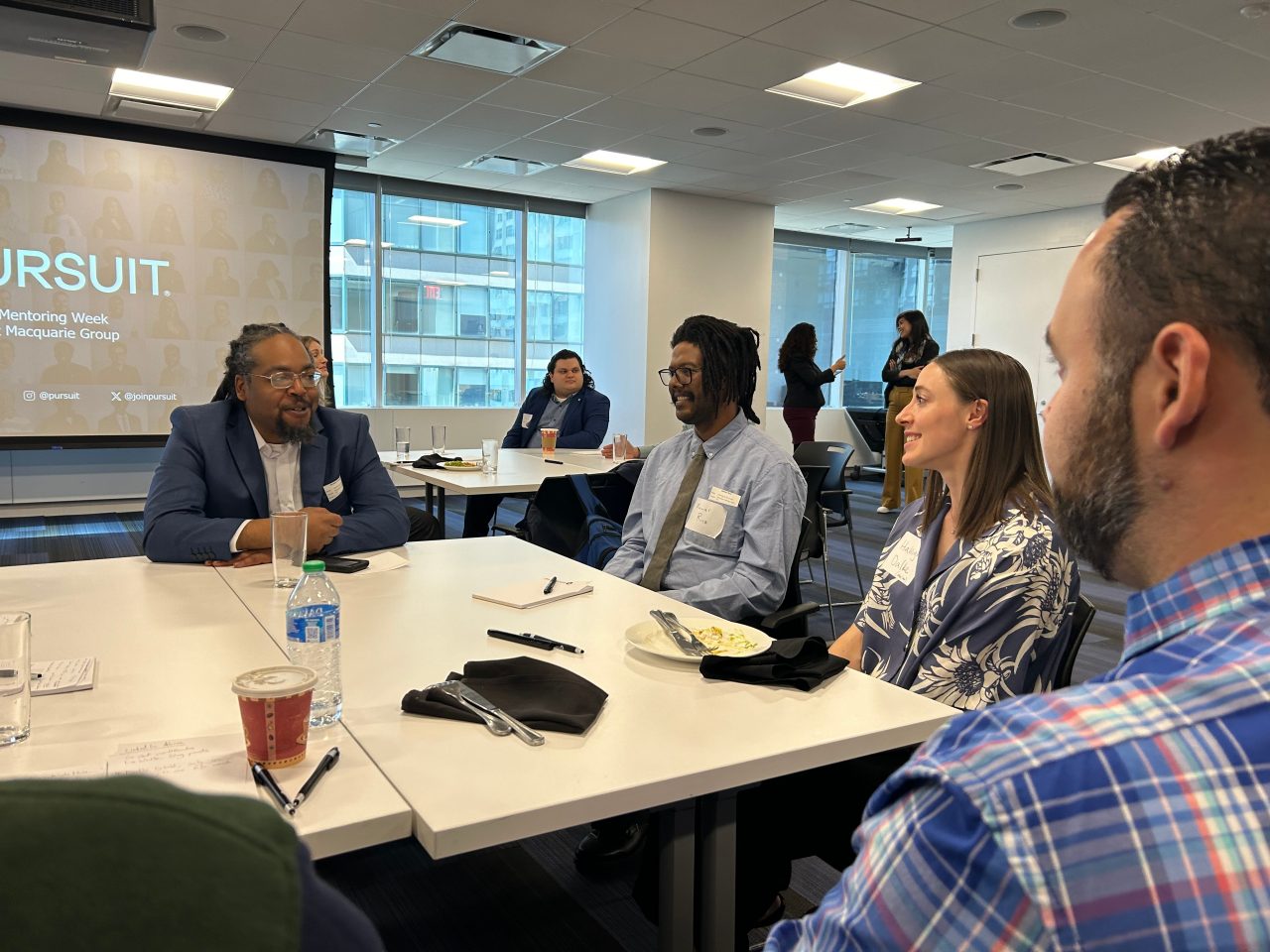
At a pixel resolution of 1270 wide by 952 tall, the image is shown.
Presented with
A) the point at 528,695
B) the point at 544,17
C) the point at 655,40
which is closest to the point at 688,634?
the point at 528,695

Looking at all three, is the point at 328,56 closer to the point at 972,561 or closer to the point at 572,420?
the point at 572,420

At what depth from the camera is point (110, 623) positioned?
5.88 ft

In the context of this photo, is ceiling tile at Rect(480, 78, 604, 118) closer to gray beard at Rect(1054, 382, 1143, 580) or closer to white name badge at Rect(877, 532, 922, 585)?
white name badge at Rect(877, 532, 922, 585)

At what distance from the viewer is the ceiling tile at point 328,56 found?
479cm

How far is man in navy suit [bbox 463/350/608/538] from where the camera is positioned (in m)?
5.88

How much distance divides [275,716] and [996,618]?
49.2 inches

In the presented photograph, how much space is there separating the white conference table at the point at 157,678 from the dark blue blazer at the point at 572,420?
3.67 meters

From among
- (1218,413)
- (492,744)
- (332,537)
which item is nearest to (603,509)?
(332,537)

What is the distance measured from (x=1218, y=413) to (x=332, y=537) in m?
2.17

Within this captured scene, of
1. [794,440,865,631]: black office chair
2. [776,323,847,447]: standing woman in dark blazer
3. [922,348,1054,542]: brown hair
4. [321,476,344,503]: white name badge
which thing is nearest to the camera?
[922,348,1054,542]: brown hair

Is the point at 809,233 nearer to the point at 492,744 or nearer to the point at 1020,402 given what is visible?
the point at 1020,402

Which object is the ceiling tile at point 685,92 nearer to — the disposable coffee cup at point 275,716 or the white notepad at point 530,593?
the white notepad at point 530,593

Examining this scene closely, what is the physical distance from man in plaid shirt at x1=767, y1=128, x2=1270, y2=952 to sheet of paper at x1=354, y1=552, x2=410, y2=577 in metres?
1.81

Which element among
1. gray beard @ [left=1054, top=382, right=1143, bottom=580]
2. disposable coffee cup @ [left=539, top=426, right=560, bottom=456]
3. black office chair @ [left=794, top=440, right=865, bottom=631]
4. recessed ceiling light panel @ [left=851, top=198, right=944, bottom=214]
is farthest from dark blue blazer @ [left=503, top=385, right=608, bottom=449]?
gray beard @ [left=1054, top=382, right=1143, bottom=580]
